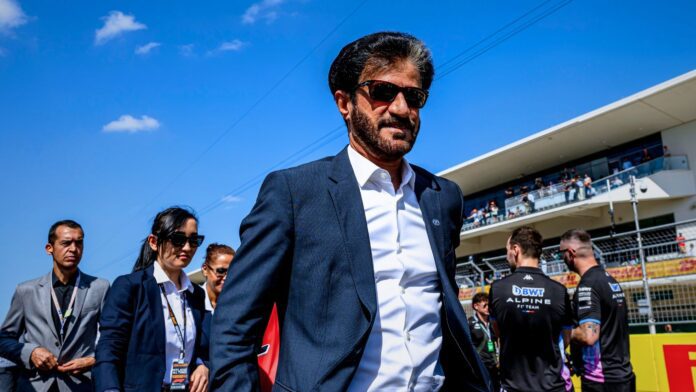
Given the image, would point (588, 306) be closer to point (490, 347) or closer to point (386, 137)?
point (490, 347)

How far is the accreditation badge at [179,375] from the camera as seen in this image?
3420mm

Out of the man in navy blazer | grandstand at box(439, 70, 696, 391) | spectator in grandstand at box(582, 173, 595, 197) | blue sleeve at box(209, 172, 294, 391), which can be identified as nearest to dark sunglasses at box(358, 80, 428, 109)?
the man in navy blazer

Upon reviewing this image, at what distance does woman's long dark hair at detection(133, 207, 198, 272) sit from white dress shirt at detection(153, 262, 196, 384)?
0.71ft

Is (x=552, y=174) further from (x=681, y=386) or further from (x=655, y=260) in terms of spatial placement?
(x=681, y=386)

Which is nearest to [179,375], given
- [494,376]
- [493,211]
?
[494,376]

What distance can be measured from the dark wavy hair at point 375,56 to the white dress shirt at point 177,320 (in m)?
2.12

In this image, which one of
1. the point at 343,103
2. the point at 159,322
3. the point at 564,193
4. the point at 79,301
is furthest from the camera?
the point at 564,193

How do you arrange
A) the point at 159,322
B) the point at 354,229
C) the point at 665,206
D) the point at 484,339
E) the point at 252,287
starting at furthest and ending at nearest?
the point at 665,206 → the point at 484,339 → the point at 159,322 → the point at 354,229 → the point at 252,287

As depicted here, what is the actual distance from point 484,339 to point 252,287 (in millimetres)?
7194

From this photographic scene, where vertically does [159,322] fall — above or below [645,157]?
below

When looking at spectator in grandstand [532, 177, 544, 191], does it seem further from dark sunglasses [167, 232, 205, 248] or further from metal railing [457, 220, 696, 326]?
dark sunglasses [167, 232, 205, 248]

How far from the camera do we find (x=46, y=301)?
4.60 m

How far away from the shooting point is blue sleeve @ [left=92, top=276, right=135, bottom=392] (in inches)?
127

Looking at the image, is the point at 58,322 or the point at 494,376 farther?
the point at 494,376
